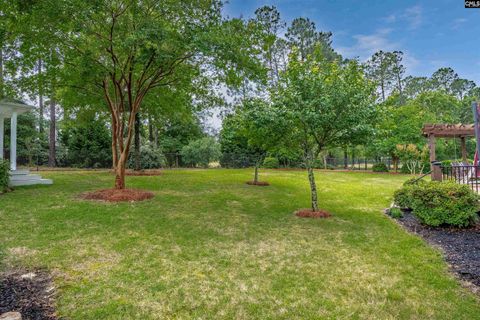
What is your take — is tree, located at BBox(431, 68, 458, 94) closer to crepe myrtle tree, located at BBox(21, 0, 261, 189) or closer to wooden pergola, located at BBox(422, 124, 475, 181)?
wooden pergola, located at BBox(422, 124, 475, 181)

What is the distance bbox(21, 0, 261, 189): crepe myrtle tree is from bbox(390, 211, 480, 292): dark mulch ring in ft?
18.7

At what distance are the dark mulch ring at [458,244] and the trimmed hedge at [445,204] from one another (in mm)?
174

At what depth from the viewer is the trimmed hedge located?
228 inches

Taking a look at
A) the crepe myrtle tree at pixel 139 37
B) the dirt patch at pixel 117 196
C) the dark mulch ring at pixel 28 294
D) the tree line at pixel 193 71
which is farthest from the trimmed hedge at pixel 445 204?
the dirt patch at pixel 117 196

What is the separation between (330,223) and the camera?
6.46m

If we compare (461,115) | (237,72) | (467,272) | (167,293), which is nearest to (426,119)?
(461,115)

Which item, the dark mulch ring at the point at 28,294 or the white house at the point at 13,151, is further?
the white house at the point at 13,151

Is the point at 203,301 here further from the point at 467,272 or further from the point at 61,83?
the point at 61,83

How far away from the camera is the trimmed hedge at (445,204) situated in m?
5.80

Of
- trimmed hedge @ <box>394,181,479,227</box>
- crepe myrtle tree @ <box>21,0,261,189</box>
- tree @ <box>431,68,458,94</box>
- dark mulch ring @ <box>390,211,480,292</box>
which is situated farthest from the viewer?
tree @ <box>431,68,458,94</box>

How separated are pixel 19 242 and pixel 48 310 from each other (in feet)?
8.24

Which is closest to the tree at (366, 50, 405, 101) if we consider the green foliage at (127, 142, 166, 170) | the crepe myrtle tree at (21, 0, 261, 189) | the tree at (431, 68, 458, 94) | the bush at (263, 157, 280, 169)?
the tree at (431, 68, 458, 94)

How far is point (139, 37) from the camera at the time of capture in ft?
21.7

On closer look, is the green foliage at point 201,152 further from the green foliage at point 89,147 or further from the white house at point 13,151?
the white house at point 13,151
